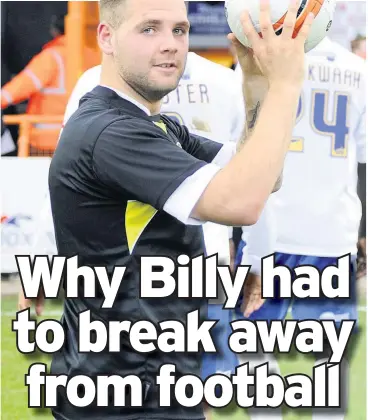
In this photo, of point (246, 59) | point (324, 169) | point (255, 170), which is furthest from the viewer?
point (324, 169)

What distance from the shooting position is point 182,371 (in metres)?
2.78

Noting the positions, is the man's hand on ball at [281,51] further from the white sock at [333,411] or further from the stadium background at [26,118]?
the stadium background at [26,118]

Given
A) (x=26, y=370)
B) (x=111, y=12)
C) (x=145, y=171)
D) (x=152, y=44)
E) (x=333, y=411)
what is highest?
(x=111, y=12)

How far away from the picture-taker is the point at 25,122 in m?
9.56

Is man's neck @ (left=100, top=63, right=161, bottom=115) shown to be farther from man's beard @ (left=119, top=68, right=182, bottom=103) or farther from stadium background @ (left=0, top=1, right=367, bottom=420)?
stadium background @ (left=0, top=1, right=367, bottom=420)

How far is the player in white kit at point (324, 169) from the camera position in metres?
5.55

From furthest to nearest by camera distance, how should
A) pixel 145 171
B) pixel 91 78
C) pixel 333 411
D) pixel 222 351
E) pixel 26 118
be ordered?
pixel 26 118
pixel 333 411
pixel 91 78
pixel 222 351
pixel 145 171

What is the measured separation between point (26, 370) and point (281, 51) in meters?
4.99

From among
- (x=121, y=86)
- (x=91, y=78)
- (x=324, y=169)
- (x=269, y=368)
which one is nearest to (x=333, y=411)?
(x=269, y=368)

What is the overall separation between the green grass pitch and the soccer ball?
278 cm

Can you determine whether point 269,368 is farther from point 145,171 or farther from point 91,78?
point 145,171

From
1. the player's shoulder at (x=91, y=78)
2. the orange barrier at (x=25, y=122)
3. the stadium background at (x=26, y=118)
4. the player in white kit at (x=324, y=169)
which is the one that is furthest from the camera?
the orange barrier at (x=25, y=122)

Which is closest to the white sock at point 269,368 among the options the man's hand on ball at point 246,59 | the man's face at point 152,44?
the man's hand on ball at point 246,59

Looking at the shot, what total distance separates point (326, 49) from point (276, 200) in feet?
3.18
